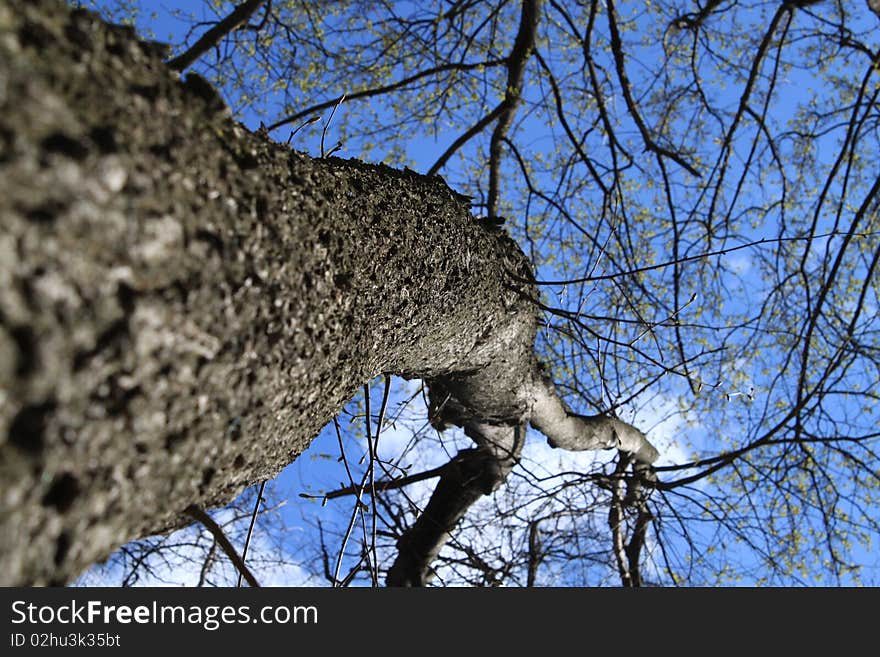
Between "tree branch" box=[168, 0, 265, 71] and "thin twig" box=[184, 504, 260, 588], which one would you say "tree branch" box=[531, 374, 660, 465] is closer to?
"thin twig" box=[184, 504, 260, 588]

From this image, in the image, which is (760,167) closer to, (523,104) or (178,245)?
(523,104)

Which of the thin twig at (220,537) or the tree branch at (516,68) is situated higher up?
the tree branch at (516,68)

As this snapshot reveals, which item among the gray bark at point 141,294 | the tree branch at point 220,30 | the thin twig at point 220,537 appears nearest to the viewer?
the gray bark at point 141,294

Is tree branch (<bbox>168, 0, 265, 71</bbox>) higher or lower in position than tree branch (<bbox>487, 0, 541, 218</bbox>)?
lower

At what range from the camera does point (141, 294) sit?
60cm

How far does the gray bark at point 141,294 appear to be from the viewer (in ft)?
1.64

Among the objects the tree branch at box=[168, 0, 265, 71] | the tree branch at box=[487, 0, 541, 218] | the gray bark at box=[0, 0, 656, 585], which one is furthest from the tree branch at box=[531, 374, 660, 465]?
the tree branch at box=[168, 0, 265, 71]

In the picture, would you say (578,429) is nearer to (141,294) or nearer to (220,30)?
(220,30)

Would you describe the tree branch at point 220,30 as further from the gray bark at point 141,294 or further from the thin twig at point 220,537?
the thin twig at point 220,537

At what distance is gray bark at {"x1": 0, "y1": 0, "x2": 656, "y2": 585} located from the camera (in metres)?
0.50

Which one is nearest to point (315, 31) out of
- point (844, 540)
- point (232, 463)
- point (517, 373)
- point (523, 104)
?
point (523, 104)

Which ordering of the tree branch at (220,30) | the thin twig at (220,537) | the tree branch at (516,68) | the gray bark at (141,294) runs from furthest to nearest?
the tree branch at (516,68)
the tree branch at (220,30)
the thin twig at (220,537)
the gray bark at (141,294)

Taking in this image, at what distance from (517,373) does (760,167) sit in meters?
2.97

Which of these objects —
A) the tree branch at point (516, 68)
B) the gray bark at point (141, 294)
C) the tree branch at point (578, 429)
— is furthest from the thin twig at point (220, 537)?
the tree branch at point (516, 68)
